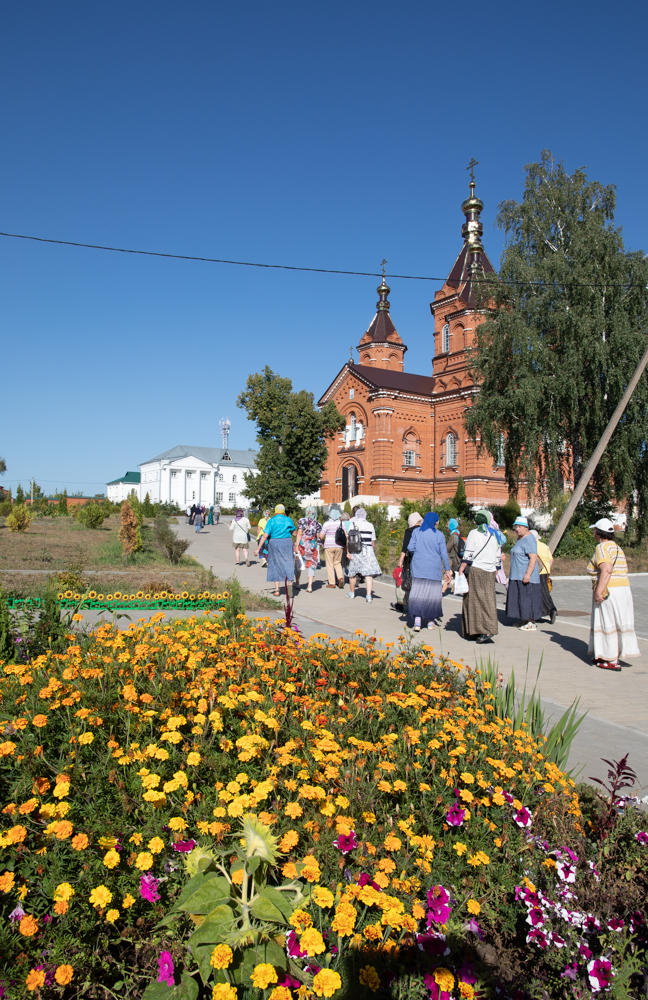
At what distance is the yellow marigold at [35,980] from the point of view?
1651mm

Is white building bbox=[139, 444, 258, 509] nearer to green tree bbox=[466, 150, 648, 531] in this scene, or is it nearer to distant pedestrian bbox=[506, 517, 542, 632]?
green tree bbox=[466, 150, 648, 531]

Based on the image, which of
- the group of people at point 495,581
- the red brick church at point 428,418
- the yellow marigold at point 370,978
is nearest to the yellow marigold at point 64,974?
the yellow marigold at point 370,978

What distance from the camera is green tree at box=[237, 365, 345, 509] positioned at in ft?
107

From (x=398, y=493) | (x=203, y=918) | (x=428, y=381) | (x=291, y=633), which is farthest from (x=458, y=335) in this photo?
(x=203, y=918)

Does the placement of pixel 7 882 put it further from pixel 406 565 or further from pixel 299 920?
pixel 406 565

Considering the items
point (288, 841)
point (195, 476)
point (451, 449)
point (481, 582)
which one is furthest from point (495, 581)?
point (195, 476)

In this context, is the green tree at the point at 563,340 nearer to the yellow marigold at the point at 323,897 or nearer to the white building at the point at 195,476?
the yellow marigold at the point at 323,897

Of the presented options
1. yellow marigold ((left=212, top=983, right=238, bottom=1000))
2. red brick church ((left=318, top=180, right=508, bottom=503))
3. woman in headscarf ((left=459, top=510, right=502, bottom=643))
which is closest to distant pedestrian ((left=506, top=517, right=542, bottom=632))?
woman in headscarf ((left=459, top=510, right=502, bottom=643))

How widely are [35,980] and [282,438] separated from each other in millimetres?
31456

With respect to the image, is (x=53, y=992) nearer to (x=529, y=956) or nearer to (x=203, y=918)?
(x=203, y=918)

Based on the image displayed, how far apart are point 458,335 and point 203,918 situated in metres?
40.7

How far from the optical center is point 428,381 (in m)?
45.8

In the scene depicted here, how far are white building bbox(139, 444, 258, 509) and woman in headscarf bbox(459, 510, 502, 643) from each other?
69.3m

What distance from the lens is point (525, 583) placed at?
9320mm
